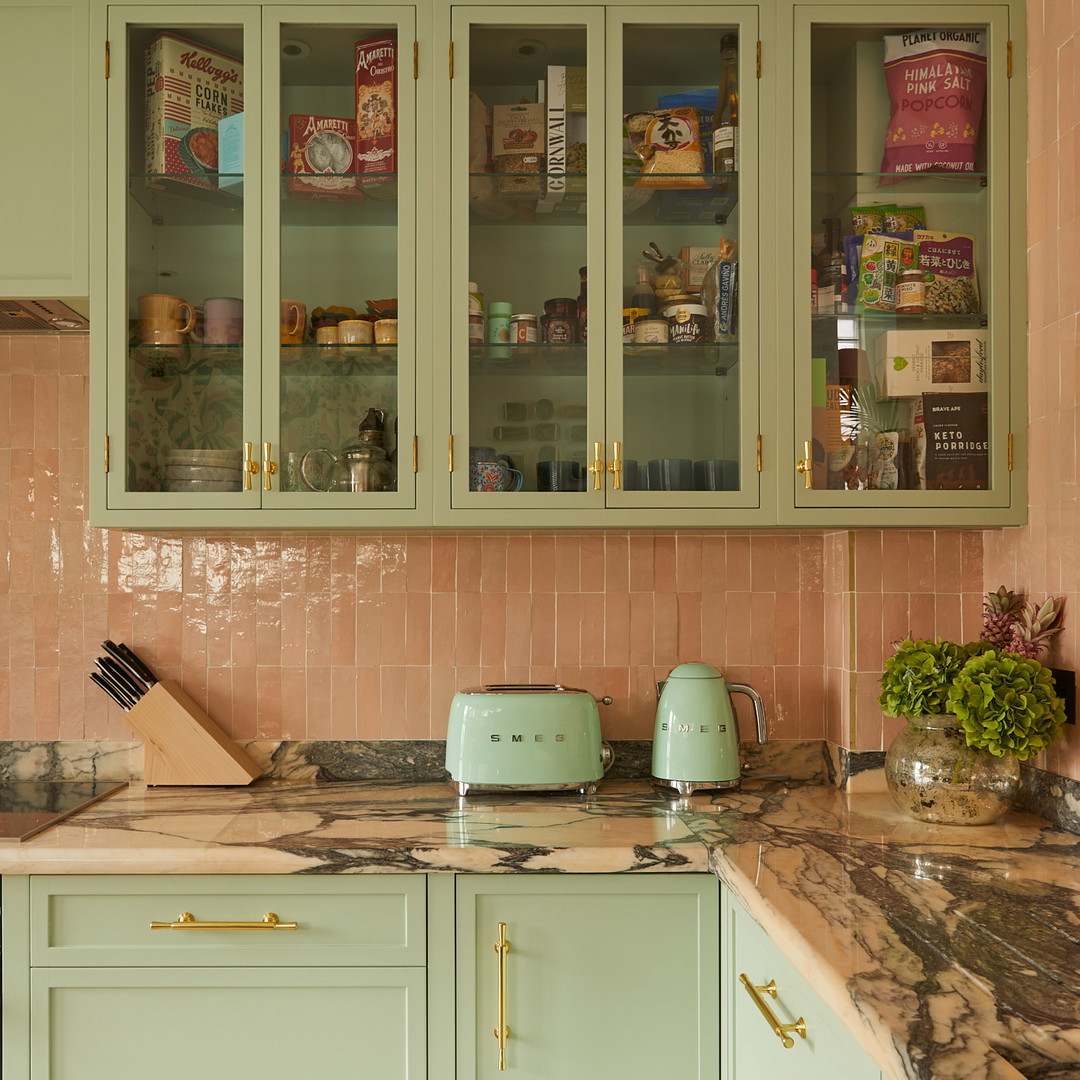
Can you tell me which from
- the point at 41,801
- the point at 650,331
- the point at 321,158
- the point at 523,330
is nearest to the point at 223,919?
the point at 41,801

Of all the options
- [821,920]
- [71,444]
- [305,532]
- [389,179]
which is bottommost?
[821,920]

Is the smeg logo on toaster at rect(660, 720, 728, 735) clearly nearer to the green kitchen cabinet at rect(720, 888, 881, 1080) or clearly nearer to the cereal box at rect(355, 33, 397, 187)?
the green kitchen cabinet at rect(720, 888, 881, 1080)

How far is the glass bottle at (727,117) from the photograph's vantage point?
1907 millimetres

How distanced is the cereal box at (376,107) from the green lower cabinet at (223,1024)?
1.43 m

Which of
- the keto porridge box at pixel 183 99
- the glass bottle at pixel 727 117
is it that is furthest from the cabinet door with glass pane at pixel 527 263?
the keto porridge box at pixel 183 99

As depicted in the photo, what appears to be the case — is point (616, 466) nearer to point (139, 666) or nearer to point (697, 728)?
point (697, 728)

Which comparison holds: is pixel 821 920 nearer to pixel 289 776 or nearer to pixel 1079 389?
pixel 1079 389

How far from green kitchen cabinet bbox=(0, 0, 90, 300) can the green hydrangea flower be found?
68.0 inches

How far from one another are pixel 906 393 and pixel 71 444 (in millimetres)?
1738

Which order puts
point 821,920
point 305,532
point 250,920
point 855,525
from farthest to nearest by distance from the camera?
point 305,532
point 855,525
point 250,920
point 821,920

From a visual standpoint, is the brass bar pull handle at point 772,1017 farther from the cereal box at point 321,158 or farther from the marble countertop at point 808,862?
the cereal box at point 321,158

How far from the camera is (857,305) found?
191 cm

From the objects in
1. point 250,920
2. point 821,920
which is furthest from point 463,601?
point 821,920

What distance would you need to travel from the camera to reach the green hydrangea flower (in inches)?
64.0
